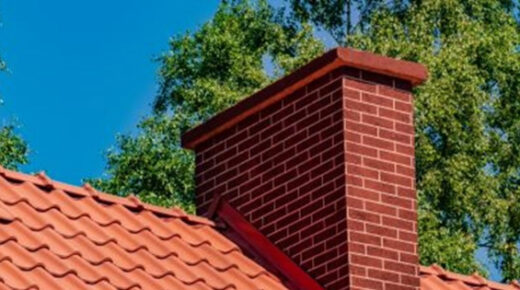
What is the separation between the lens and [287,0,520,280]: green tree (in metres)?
32.3

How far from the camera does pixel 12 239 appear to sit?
10.6 metres

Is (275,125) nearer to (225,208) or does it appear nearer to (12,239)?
(225,208)

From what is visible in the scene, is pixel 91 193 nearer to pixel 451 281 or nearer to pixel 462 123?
pixel 451 281

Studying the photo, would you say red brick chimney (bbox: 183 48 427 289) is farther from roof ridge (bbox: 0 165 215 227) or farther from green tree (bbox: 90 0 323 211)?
green tree (bbox: 90 0 323 211)

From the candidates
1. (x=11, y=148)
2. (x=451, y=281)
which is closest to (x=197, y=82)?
(x=11, y=148)

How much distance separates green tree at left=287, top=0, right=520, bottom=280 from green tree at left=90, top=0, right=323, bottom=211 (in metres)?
1.62

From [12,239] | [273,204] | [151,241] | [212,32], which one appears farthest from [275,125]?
[212,32]

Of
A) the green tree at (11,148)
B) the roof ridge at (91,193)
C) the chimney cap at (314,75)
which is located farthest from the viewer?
the green tree at (11,148)

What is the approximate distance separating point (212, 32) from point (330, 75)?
23266mm

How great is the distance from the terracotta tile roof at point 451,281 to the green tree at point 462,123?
17.0 m

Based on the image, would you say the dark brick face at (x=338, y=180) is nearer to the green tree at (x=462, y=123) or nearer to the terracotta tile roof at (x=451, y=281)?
the terracotta tile roof at (x=451, y=281)

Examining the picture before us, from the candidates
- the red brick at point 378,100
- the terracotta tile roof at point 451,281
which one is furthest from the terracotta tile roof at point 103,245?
the terracotta tile roof at point 451,281

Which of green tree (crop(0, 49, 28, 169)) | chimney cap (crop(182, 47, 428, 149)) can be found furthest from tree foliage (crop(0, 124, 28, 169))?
chimney cap (crop(182, 47, 428, 149))

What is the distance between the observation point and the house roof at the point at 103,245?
10484 mm
